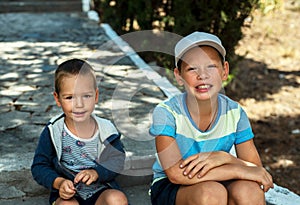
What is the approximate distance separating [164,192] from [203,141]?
37cm

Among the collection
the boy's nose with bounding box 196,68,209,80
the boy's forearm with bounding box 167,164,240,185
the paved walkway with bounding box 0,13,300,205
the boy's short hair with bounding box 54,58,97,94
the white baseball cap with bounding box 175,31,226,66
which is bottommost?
the paved walkway with bounding box 0,13,300,205

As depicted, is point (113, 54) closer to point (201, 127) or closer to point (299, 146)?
point (299, 146)

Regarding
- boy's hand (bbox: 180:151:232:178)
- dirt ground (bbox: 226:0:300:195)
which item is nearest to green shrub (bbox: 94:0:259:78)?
dirt ground (bbox: 226:0:300:195)

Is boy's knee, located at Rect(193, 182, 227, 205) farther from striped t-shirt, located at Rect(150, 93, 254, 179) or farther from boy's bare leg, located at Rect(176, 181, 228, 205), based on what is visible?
striped t-shirt, located at Rect(150, 93, 254, 179)

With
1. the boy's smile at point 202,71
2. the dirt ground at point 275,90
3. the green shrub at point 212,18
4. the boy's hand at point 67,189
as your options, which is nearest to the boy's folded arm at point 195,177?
the boy's smile at point 202,71

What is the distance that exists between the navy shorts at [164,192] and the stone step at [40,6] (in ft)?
28.7

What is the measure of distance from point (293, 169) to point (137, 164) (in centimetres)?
221

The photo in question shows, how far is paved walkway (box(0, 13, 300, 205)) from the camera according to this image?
3250 mm

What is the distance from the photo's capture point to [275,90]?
723 cm

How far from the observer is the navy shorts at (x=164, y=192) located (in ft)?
8.75

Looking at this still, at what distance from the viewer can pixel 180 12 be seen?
607 cm

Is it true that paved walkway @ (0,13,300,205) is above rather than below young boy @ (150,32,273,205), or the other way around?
below

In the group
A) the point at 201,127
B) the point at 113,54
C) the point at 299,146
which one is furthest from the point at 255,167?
the point at 113,54

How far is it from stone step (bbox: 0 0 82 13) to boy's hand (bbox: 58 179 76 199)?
8758mm
